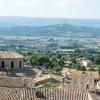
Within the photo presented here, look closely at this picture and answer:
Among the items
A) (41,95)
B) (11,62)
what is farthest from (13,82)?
(11,62)

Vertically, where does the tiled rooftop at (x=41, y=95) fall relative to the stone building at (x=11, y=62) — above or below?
above

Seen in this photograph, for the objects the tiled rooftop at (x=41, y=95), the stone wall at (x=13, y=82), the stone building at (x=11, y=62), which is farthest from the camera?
the stone building at (x=11, y=62)

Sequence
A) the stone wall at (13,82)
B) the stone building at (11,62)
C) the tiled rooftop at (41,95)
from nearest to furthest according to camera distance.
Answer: the tiled rooftop at (41,95)
the stone wall at (13,82)
the stone building at (11,62)

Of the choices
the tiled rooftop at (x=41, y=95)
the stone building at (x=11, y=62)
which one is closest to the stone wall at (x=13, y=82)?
the tiled rooftop at (x=41, y=95)

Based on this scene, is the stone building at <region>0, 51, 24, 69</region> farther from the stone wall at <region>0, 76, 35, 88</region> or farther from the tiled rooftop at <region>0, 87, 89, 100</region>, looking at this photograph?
the tiled rooftop at <region>0, 87, 89, 100</region>

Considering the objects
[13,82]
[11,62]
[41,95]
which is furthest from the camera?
[11,62]

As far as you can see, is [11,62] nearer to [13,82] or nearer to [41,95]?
[13,82]

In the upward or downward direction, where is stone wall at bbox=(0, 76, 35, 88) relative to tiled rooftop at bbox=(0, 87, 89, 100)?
downward

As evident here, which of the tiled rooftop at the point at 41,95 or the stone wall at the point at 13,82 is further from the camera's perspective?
the stone wall at the point at 13,82

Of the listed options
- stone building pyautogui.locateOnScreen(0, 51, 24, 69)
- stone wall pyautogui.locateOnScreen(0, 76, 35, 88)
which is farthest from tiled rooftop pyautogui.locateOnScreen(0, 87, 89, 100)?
stone building pyautogui.locateOnScreen(0, 51, 24, 69)

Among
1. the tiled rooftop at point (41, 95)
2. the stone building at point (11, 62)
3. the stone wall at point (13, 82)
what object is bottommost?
the stone building at point (11, 62)

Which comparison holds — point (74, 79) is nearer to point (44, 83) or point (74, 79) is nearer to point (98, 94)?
point (44, 83)

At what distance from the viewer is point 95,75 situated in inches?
2415

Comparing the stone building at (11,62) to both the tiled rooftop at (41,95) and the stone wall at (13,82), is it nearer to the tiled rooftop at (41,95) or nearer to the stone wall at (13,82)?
the stone wall at (13,82)
